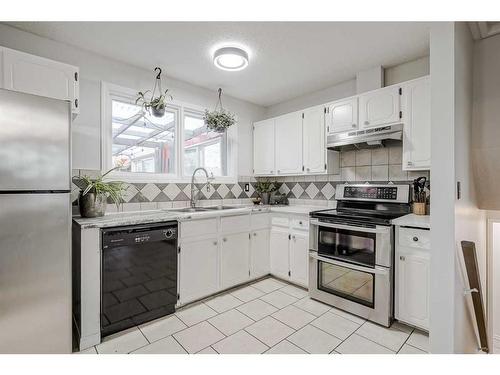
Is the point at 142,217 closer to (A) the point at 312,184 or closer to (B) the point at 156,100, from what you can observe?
(B) the point at 156,100

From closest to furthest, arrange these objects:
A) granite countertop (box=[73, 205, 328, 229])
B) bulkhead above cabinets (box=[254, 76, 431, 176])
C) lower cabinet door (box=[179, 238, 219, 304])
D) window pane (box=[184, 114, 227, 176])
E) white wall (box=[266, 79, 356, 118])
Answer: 1. granite countertop (box=[73, 205, 328, 229])
2. bulkhead above cabinets (box=[254, 76, 431, 176])
3. lower cabinet door (box=[179, 238, 219, 304])
4. white wall (box=[266, 79, 356, 118])
5. window pane (box=[184, 114, 227, 176])

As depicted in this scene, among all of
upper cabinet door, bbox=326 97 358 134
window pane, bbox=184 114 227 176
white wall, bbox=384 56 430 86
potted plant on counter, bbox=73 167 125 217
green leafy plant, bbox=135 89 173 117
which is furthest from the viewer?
window pane, bbox=184 114 227 176

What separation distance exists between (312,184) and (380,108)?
132 centimetres

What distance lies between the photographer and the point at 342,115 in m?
2.85

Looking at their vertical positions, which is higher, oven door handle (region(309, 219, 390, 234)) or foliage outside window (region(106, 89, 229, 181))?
foliage outside window (region(106, 89, 229, 181))

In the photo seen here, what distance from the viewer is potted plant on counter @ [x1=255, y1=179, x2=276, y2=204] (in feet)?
12.4

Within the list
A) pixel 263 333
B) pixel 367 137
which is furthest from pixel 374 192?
pixel 263 333

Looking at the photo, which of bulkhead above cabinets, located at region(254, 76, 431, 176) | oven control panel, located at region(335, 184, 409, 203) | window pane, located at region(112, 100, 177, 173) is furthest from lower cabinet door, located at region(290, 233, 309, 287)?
window pane, located at region(112, 100, 177, 173)

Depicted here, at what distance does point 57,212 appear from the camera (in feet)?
5.45

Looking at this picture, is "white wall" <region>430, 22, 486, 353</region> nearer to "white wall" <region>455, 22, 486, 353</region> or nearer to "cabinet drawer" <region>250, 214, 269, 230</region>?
"white wall" <region>455, 22, 486, 353</region>

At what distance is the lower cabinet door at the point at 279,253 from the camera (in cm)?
305

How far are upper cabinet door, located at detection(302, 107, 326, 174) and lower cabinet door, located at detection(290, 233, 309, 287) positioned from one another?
86 centimetres
